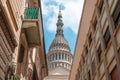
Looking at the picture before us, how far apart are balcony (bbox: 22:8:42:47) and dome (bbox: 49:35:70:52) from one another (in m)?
85.8

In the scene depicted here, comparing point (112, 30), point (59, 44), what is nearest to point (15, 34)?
point (112, 30)

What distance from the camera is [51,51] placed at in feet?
327

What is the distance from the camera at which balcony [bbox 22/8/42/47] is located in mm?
12000

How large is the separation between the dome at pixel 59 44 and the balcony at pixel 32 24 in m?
85.8

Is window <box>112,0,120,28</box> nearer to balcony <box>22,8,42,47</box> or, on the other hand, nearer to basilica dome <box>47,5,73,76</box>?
balcony <box>22,8,42,47</box>

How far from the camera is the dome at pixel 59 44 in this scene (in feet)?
329

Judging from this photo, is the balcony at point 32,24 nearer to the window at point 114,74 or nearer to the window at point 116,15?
the window at point 116,15

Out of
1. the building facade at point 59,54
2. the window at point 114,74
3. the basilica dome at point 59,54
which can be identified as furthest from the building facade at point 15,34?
the basilica dome at point 59,54

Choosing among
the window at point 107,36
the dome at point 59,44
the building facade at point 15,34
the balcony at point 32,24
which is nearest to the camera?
the building facade at point 15,34

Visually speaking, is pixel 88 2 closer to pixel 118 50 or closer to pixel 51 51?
pixel 118 50

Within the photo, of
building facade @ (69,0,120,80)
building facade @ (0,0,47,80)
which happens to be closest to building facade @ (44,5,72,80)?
building facade @ (69,0,120,80)

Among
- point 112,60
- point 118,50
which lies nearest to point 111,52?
point 112,60

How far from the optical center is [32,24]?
39.1ft

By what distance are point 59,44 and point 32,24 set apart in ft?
292
